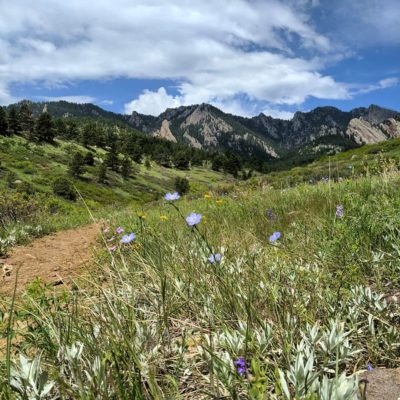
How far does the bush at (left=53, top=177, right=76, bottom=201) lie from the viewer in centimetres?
7712

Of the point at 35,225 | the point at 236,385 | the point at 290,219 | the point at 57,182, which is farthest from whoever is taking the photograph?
the point at 57,182

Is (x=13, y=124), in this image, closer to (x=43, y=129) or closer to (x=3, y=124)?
(x=3, y=124)

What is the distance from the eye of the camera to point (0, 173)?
7425 centimetres

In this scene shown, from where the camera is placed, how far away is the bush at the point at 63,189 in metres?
77.1

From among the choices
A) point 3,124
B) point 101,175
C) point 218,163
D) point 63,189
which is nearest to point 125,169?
point 101,175

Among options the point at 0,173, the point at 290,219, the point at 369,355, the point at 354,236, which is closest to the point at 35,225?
the point at 290,219

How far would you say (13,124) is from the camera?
11088 cm

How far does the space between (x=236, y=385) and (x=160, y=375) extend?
0.46 meters

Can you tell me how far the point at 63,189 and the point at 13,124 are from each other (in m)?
47.2

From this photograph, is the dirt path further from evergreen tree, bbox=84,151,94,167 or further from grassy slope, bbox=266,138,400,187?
evergreen tree, bbox=84,151,94,167

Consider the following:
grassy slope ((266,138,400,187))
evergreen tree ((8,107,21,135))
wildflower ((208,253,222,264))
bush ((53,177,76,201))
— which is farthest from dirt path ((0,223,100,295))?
evergreen tree ((8,107,21,135))

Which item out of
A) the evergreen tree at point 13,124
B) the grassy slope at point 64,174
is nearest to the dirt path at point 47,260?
the grassy slope at point 64,174

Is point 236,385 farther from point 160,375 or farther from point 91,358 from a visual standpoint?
point 91,358

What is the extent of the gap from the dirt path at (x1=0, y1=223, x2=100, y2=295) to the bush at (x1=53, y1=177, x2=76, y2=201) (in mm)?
68159
